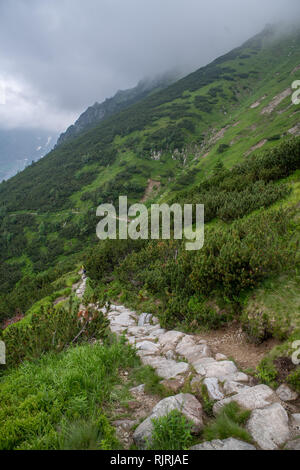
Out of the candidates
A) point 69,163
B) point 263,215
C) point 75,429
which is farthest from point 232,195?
point 69,163

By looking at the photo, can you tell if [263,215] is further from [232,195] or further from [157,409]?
[157,409]

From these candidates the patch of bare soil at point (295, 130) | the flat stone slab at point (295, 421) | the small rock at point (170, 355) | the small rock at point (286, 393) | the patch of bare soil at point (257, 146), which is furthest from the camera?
the patch of bare soil at point (257, 146)

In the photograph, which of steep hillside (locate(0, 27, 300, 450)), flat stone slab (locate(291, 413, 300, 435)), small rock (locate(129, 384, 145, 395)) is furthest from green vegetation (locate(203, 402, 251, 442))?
small rock (locate(129, 384, 145, 395))

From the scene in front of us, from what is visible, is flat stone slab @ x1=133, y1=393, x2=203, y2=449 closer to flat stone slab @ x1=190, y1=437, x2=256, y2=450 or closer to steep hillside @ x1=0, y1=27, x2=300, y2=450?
steep hillside @ x1=0, y1=27, x2=300, y2=450

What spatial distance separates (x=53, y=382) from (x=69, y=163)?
98873 mm

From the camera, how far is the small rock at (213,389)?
3102 millimetres

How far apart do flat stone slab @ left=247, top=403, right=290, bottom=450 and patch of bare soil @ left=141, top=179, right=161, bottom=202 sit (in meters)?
53.5

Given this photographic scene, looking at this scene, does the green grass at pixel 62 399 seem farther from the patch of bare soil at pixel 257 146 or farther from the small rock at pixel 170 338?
the patch of bare soil at pixel 257 146

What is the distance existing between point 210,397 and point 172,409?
2.04 feet

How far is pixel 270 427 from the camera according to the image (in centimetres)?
249

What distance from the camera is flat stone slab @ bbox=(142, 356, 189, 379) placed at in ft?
12.4

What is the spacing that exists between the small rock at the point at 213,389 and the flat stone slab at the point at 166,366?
53cm

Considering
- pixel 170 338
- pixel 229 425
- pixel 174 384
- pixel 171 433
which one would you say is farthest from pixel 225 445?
pixel 170 338

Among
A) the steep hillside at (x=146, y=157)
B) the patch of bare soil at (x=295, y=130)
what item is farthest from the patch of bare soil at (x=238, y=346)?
the patch of bare soil at (x=295, y=130)
